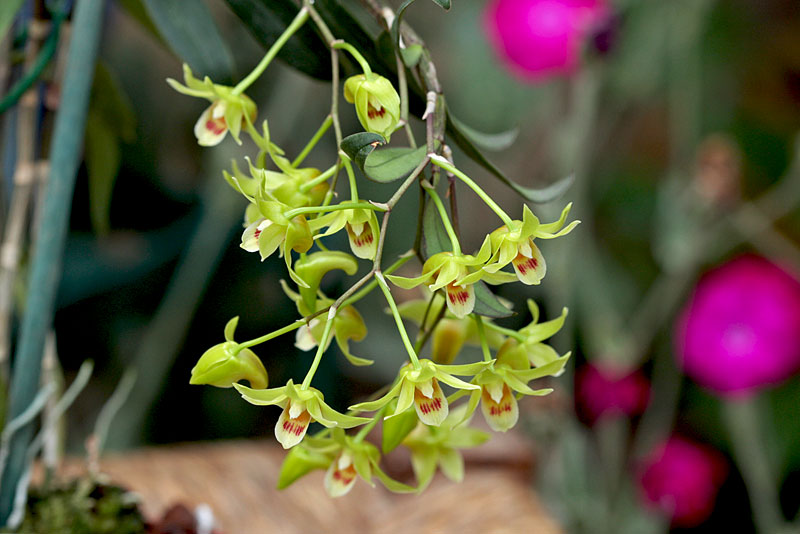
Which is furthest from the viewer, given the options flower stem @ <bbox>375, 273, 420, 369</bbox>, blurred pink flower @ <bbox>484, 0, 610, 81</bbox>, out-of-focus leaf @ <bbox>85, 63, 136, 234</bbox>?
blurred pink flower @ <bbox>484, 0, 610, 81</bbox>

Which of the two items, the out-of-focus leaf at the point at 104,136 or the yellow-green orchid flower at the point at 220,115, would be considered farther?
the out-of-focus leaf at the point at 104,136

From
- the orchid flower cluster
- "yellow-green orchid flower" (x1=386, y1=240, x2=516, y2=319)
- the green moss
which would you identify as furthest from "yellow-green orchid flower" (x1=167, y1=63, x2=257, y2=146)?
the green moss

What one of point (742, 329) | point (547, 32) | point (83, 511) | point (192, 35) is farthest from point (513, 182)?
point (742, 329)

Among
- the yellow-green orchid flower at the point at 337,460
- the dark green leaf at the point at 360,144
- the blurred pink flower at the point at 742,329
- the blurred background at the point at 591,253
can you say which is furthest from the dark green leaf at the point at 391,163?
the blurred pink flower at the point at 742,329

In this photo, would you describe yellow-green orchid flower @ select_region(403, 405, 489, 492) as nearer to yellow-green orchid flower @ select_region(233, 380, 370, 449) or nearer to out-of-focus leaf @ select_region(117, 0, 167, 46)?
yellow-green orchid flower @ select_region(233, 380, 370, 449)

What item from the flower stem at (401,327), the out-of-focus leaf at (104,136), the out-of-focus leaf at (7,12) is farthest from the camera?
the out-of-focus leaf at (104,136)

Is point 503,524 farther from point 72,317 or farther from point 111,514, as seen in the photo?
point 72,317

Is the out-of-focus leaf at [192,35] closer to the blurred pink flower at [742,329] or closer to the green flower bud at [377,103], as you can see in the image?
the green flower bud at [377,103]
